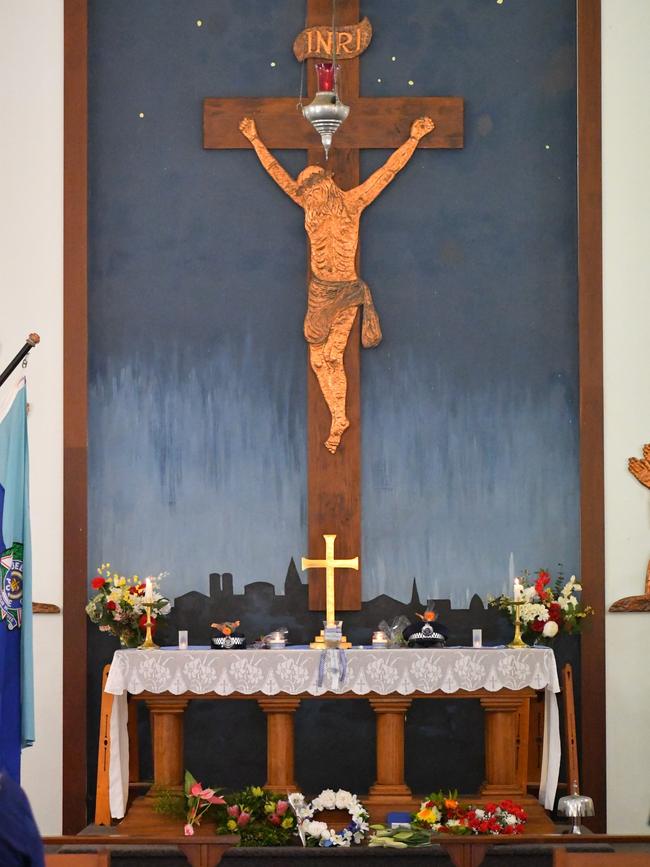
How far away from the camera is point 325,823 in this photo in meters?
7.27

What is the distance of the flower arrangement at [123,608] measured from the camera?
308 inches

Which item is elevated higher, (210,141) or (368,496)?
(210,141)

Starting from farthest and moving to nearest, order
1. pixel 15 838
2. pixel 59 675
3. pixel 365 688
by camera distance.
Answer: pixel 59 675, pixel 365 688, pixel 15 838

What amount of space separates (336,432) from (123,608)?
165 centimetres

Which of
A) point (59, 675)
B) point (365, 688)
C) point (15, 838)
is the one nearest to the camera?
point (15, 838)

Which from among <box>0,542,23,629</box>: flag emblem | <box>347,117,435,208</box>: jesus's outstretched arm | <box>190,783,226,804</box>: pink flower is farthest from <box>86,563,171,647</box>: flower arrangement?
<box>347,117,435,208</box>: jesus's outstretched arm

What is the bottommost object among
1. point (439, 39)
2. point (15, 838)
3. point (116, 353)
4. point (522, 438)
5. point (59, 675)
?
point (59, 675)

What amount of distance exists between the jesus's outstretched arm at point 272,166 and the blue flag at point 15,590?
269 centimetres

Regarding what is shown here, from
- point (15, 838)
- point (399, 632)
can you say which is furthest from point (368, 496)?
point (15, 838)

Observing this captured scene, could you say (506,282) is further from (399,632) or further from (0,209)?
(0,209)

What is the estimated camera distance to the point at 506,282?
A: 27.9ft

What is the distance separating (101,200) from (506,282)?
100 inches

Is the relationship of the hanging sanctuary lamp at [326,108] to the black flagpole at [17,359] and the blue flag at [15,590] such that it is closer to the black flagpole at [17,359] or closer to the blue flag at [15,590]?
Answer: the black flagpole at [17,359]

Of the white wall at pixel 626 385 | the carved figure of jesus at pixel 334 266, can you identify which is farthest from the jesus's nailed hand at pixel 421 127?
the white wall at pixel 626 385
